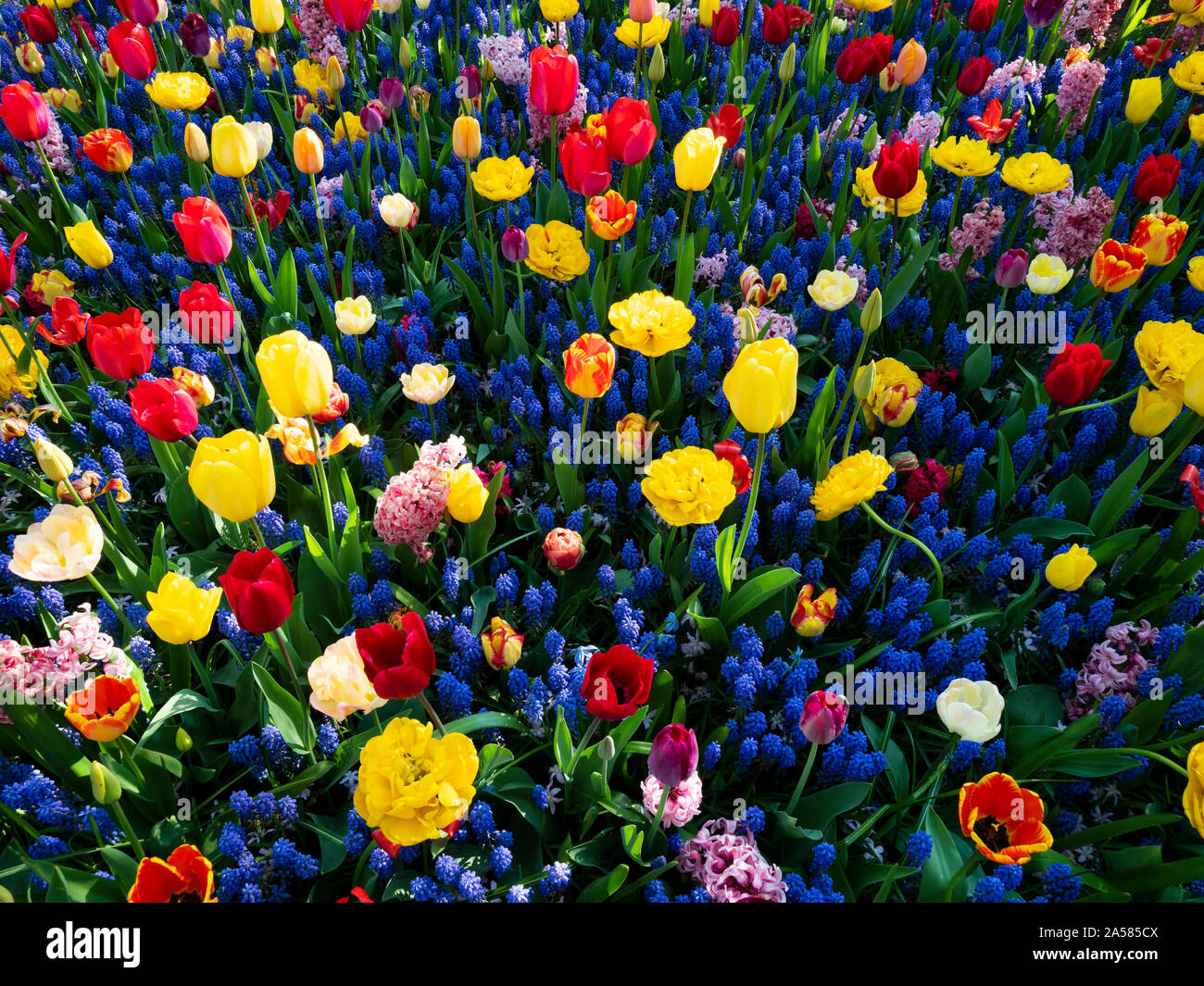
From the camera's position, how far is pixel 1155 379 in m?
2.43

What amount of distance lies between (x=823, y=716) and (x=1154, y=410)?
4.81 feet

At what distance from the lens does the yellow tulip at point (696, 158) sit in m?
2.66

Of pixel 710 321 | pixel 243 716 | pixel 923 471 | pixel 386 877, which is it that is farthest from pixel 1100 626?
pixel 243 716

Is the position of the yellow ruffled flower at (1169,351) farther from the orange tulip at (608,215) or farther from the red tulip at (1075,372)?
the orange tulip at (608,215)

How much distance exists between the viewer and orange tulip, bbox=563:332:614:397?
2.33 metres

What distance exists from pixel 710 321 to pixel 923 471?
1.02 m

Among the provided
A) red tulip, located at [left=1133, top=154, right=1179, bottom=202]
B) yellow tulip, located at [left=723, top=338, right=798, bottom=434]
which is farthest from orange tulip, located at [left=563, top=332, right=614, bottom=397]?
red tulip, located at [left=1133, top=154, right=1179, bottom=202]

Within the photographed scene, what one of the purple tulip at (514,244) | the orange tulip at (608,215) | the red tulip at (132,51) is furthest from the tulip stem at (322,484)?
the red tulip at (132,51)

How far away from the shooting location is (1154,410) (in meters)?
2.39

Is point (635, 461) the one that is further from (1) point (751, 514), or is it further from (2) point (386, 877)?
(2) point (386, 877)

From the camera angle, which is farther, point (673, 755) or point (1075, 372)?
point (1075, 372)

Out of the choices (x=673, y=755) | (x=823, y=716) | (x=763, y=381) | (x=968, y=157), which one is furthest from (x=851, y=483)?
(x=968, y=157)

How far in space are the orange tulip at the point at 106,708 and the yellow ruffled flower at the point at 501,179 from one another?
6.85ft

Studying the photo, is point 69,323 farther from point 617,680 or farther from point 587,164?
point 617,680
